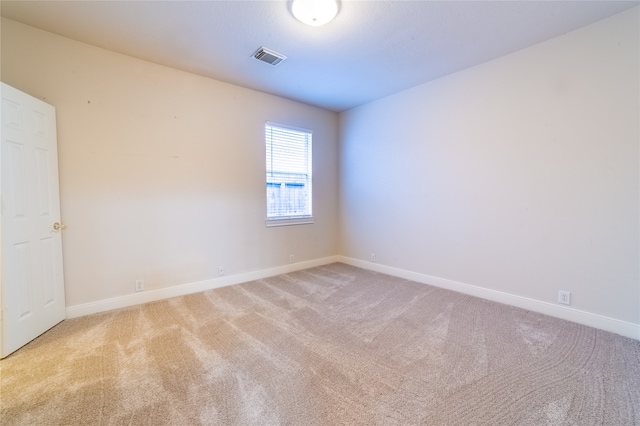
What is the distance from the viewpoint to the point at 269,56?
289 cm

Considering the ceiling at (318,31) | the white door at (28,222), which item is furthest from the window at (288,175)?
the white door at (28,222)

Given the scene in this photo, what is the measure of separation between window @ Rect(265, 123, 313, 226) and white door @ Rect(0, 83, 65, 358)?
238 cm

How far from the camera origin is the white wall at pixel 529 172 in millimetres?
2348

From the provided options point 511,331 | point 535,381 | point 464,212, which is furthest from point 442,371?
point 464,212

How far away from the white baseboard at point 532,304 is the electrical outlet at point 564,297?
55 mm

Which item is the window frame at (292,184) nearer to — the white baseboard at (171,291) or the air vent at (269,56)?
the white baseboard at (171,291)

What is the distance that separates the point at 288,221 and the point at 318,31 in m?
2.69

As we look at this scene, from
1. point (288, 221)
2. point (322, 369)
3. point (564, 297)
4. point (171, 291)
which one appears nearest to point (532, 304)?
point (564, 297)

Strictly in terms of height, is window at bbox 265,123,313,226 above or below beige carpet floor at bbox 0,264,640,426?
above

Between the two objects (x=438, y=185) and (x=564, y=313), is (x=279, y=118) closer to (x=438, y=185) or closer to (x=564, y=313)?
(x=438, y=185)

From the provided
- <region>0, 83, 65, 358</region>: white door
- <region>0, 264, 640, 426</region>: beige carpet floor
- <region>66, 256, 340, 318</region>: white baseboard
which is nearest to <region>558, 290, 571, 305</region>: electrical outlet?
<region>0, 264, 640, 426</region>: beige carpet floor

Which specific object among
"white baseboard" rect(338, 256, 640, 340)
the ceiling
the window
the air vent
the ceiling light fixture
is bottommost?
"white baseboard" rect(338, 256, 640, 340)

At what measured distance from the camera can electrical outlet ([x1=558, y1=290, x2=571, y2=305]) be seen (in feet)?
8.63

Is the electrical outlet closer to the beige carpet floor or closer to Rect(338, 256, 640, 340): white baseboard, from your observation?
Rect(338, 256, 640, 340): white baseboard
